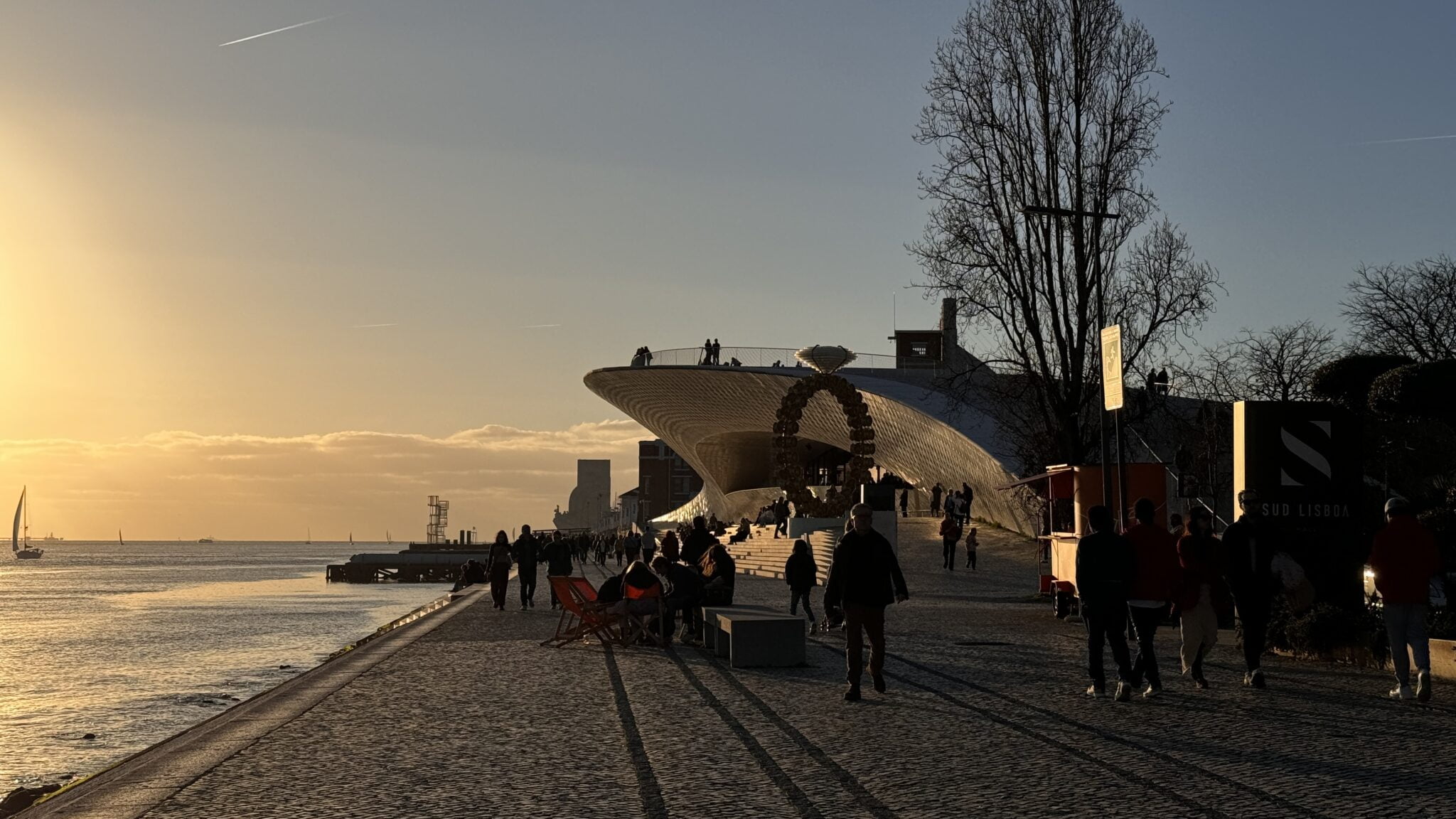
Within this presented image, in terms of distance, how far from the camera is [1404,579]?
11.3 meters

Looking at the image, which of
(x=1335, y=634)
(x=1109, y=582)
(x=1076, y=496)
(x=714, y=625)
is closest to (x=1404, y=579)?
(x=1109, y=582)

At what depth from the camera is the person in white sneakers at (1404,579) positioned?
445 inches

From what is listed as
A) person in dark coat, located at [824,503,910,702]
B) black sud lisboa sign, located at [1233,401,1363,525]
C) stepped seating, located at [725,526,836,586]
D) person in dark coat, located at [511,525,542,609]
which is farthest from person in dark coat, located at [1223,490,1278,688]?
stepped seating, located at [725,526,836,586]

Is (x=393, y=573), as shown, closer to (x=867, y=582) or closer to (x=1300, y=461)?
(x=1300, y=461)

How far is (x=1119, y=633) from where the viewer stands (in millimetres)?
11219

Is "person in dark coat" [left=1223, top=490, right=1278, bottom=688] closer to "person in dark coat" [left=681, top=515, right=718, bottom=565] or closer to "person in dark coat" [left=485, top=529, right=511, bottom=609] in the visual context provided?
"person in dark coat" [left=681, top=515, right=718, bottom=565]

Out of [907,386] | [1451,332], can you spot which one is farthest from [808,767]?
[907,386]

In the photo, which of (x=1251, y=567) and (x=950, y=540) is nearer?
(x=1251, y=567)

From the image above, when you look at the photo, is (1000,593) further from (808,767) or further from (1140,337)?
(808,767)

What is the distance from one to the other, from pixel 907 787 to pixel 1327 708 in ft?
15.5

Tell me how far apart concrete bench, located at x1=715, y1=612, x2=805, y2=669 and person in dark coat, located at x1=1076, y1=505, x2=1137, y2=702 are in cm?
395

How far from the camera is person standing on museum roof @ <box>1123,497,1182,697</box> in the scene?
11.5 metres

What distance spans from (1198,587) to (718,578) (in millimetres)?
7415

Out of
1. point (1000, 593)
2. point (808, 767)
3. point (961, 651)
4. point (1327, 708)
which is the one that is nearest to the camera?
point (808, 767)
